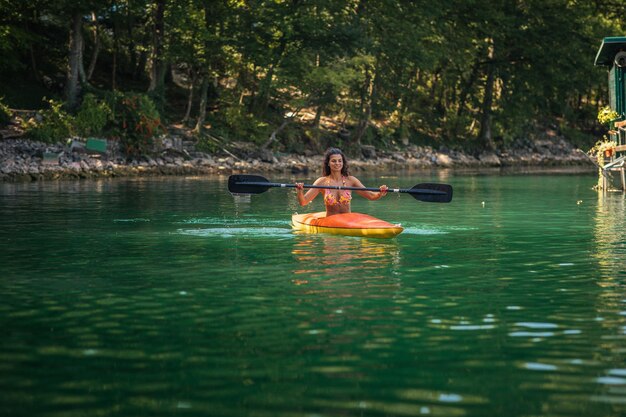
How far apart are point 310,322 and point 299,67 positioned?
42.1 metres

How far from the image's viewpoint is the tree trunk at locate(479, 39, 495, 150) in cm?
6638

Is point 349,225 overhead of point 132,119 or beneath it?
beneath

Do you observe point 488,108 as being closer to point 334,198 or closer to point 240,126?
point 240,126

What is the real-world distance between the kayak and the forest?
25584 mm

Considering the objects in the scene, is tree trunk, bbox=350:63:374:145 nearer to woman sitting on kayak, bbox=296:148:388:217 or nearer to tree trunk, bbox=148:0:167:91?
tree trunk, bbox=148:0:167:91

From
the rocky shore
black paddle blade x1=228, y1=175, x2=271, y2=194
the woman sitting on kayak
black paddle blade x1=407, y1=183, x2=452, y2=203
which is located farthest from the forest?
black paddle blade x1=407, y1=183, x2=452, y2=203

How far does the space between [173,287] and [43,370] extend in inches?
159

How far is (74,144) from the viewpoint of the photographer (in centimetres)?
4222

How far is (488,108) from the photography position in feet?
220

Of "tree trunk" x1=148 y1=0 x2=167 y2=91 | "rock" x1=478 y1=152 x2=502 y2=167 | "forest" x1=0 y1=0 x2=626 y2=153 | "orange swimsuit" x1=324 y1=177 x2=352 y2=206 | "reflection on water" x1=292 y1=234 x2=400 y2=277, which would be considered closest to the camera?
"reflection on water" x1=292 y1=234 x2=400 y2=277

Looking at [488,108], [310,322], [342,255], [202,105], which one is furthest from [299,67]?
[310,322]

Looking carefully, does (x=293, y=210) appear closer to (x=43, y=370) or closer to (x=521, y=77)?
(x=43, y=370)

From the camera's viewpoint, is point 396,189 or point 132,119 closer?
point 396,189

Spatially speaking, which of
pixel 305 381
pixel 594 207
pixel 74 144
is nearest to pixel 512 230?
pixel 594 207
